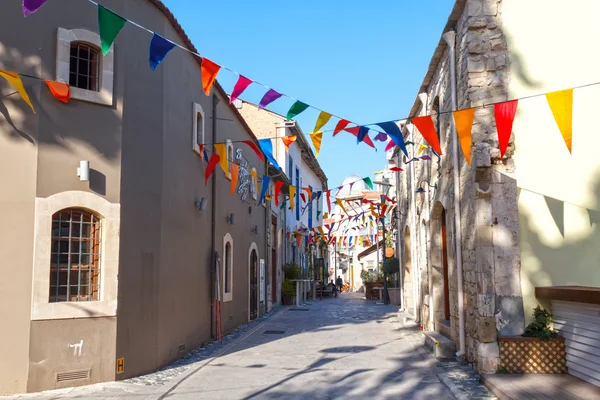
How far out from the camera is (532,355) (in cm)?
789

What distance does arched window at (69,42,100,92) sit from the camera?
8.20m

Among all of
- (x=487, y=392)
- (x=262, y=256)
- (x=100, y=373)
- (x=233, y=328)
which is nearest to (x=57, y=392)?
(x=100, y=373)

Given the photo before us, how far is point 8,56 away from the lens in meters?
7.46

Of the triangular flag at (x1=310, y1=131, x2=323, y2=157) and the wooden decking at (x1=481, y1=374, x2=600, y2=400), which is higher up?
the triangular flag at (x1=310, y1=131, x2=323, y2=157)

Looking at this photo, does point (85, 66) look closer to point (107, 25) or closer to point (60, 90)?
point (60, 90)

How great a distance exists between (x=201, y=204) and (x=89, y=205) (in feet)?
13.0

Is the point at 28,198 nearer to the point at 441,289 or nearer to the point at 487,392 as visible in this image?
the point at 487,392

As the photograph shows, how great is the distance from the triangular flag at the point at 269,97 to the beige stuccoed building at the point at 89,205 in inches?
86.6

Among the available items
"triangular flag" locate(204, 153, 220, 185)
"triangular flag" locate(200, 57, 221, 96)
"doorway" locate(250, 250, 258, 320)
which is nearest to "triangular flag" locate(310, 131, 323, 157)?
"triangular flag" locate(200, 57, 221, 96)

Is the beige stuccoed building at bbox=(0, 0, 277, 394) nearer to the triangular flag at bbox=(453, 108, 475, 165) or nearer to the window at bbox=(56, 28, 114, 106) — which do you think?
the window at bbox=(56, 28, 114, 106)

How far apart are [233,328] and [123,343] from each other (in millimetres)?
6477

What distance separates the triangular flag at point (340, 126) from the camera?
27.1 feet

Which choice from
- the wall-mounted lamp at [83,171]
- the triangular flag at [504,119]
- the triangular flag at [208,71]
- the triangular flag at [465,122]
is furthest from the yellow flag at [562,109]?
the wall-mounted lamp at [83,171]

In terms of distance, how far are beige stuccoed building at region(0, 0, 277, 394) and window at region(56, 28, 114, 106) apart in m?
Result: 0.01
